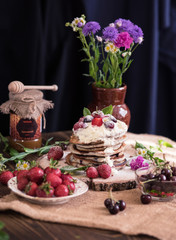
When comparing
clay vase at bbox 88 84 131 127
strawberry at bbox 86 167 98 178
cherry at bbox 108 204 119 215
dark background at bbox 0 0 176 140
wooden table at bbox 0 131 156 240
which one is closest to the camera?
wooden table at bbox 0 131 156 240

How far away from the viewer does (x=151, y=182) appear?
163 centimetres

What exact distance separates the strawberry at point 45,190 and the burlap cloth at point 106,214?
0.18ft

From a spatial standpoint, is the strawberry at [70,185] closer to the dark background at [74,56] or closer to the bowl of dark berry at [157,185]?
the bowl of dark berry at [157,185]

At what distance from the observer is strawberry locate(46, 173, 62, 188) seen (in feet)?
5.08

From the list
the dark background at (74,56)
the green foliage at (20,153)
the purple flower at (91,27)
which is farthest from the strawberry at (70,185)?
the dark background at (74,56)

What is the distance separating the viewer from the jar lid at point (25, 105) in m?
2.09

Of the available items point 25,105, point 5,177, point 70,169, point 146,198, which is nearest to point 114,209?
point 146,198

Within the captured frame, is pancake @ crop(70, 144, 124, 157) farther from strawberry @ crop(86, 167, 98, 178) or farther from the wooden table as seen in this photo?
the wooden table

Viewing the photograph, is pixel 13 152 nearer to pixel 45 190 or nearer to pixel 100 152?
pixel 100 152

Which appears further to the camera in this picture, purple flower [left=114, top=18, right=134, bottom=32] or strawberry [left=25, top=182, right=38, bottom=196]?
purple flower [left=114, top=18, right=134, bottom=32]

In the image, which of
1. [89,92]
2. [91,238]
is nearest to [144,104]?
[89,92]

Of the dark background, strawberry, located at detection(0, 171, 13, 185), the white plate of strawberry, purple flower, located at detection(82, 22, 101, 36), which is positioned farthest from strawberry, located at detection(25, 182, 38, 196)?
the dark background

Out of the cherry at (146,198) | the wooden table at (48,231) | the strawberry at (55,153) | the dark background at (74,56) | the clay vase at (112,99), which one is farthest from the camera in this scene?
the dark background at (74,56)

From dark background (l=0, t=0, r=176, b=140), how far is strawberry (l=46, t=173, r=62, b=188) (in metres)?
1.25
